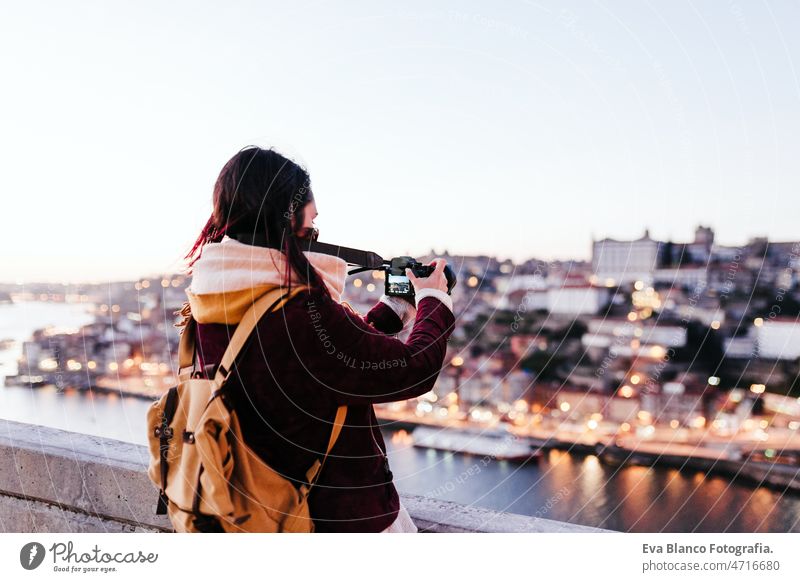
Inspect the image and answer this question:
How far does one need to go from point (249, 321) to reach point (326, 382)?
10 centimetres

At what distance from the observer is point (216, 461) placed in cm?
66

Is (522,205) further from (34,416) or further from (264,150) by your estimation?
(34,416)

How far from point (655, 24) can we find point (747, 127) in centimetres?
46

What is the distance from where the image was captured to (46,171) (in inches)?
58.7

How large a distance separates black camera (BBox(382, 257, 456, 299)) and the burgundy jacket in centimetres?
6

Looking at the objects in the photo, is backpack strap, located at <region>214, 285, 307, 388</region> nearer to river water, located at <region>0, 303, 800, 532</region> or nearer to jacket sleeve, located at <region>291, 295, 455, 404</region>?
jacket sleeve, located at <region>291, 295, 455, 404</region>

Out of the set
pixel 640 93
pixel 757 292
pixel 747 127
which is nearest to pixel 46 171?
pixel 640 93

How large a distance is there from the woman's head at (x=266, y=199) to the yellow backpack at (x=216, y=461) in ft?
0.19

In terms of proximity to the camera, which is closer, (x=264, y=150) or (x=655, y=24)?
(x=264, y=150)

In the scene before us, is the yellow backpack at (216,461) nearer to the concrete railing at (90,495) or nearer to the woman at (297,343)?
the woman at (297,343)

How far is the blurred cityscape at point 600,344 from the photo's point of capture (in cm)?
162

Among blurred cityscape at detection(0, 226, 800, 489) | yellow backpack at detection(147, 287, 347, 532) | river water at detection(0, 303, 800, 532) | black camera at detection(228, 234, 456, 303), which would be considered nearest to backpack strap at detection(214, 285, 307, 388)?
yellow backpack at detection(147, 287, 347, 532)
